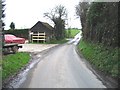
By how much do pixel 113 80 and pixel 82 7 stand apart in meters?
41.4

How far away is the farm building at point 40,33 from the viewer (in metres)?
60.1

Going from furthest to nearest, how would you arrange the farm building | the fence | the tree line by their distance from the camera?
the farm building → the fence → the tree line

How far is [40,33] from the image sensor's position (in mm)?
60781

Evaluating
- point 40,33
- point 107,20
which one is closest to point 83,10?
point 40,33

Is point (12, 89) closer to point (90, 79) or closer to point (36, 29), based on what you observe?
point (90, 79)

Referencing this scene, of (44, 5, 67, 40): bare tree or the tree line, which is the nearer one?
the tree line

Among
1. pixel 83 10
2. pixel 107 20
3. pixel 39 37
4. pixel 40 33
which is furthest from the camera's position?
pixel 40 33

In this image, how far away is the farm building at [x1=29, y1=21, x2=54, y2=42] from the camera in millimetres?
60094

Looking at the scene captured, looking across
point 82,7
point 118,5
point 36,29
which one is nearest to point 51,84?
point 118,5

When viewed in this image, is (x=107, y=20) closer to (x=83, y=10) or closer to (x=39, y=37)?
(x=83, y=10)

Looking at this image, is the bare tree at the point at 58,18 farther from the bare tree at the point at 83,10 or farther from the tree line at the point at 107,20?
the tree line at the point at 107,20

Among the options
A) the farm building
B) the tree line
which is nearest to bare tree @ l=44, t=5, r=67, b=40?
the farm building

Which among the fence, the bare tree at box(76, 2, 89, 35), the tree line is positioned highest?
the bare tree at box(76, 2, 89, 35)

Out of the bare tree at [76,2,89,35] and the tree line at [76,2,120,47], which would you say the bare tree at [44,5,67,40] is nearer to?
the bare tree at [76,2,89,35]
